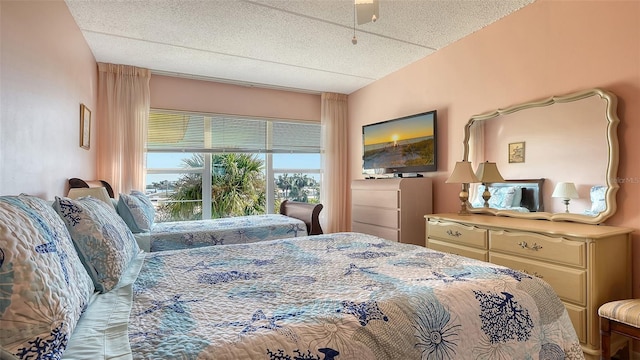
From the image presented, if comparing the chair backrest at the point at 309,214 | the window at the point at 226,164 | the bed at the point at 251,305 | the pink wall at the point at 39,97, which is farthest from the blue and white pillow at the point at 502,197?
the pink wall at the point at 39,97

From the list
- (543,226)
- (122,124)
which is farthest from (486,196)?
(122,124)

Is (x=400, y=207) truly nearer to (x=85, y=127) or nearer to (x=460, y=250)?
(x=460, y=250)

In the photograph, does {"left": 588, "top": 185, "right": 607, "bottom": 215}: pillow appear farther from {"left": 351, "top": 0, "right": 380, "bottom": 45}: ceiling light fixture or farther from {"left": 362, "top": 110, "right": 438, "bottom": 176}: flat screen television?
{"left": 351, "top": 0, "right": 380, "bottom": 45}: ceiling light fixture

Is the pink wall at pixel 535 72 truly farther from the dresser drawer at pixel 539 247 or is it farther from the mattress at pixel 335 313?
the mattress at pixel 335 313

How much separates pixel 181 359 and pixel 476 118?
309cm

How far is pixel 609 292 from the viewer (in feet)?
6.13

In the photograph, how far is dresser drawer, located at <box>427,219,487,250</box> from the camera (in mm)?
2461

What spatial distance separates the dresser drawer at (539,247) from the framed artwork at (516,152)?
2.42ft

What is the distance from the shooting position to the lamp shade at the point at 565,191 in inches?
89.8

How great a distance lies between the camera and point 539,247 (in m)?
2.05

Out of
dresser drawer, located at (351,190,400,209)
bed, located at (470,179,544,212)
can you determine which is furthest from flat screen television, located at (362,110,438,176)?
bed, located at (470,179,544,212)

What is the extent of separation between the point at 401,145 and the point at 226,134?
2.44 m

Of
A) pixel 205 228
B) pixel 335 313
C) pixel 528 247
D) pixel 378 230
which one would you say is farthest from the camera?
pixel 378 230

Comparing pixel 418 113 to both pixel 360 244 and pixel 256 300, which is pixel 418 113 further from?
pixel 256 300
